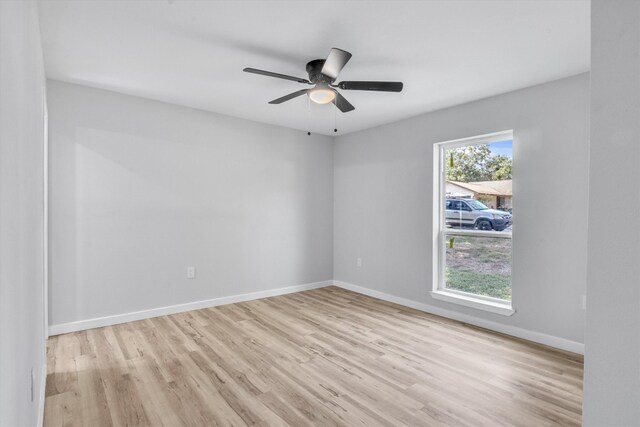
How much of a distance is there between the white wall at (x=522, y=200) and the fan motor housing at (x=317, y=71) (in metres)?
1.97

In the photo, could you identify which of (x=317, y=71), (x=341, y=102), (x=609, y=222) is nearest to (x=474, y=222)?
(x=341, y=102)

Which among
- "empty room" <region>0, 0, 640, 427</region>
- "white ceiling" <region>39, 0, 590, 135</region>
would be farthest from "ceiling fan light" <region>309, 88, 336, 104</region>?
"white ceiling" <region>39, 0, 590, 135</region>

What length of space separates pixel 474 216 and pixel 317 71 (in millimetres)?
2434

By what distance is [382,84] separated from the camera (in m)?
2.60

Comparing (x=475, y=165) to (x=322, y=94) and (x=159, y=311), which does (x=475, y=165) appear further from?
(x=159, y=311)

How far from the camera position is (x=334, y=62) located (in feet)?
7.71

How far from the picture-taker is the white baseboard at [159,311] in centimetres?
334

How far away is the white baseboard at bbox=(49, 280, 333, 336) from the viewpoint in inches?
131

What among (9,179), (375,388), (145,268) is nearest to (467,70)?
(375,388)

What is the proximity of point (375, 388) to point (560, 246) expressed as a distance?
7.19 ft

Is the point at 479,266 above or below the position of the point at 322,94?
below

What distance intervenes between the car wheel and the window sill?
2.61 ft

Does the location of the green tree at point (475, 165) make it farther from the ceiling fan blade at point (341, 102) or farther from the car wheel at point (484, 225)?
the ceiling fan blade at point (341, 102)

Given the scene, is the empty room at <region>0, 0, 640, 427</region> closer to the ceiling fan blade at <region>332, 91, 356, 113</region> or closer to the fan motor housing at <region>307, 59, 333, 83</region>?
the fan motor housing at <region>307, 59, 333, 83</region>
